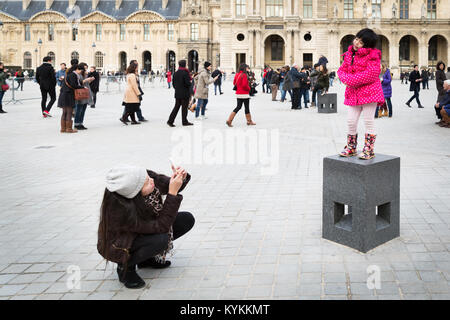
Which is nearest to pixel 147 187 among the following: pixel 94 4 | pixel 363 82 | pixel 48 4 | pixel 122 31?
pixel 363 82

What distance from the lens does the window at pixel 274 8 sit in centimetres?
5369

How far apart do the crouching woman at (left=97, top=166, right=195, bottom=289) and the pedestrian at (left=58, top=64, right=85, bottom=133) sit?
9889 millimetres

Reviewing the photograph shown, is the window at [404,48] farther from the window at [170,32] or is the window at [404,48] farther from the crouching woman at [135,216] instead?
the crouching woman at [135,216]

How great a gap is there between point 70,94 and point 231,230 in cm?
914

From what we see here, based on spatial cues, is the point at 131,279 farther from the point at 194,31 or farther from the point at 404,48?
the point at 194,31

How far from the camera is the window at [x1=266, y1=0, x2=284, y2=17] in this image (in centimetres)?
5369

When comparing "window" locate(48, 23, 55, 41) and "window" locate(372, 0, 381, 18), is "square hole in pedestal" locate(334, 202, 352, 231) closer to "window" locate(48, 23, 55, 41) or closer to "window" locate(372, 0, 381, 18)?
"window" locate(372, 0, 381, 18)

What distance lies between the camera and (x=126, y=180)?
361 cm

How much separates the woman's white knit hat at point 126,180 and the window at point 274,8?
5290cm

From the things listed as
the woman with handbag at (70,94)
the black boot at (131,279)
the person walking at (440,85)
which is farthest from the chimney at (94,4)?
the black boot at (131,279)

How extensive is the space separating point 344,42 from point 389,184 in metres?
54.2
